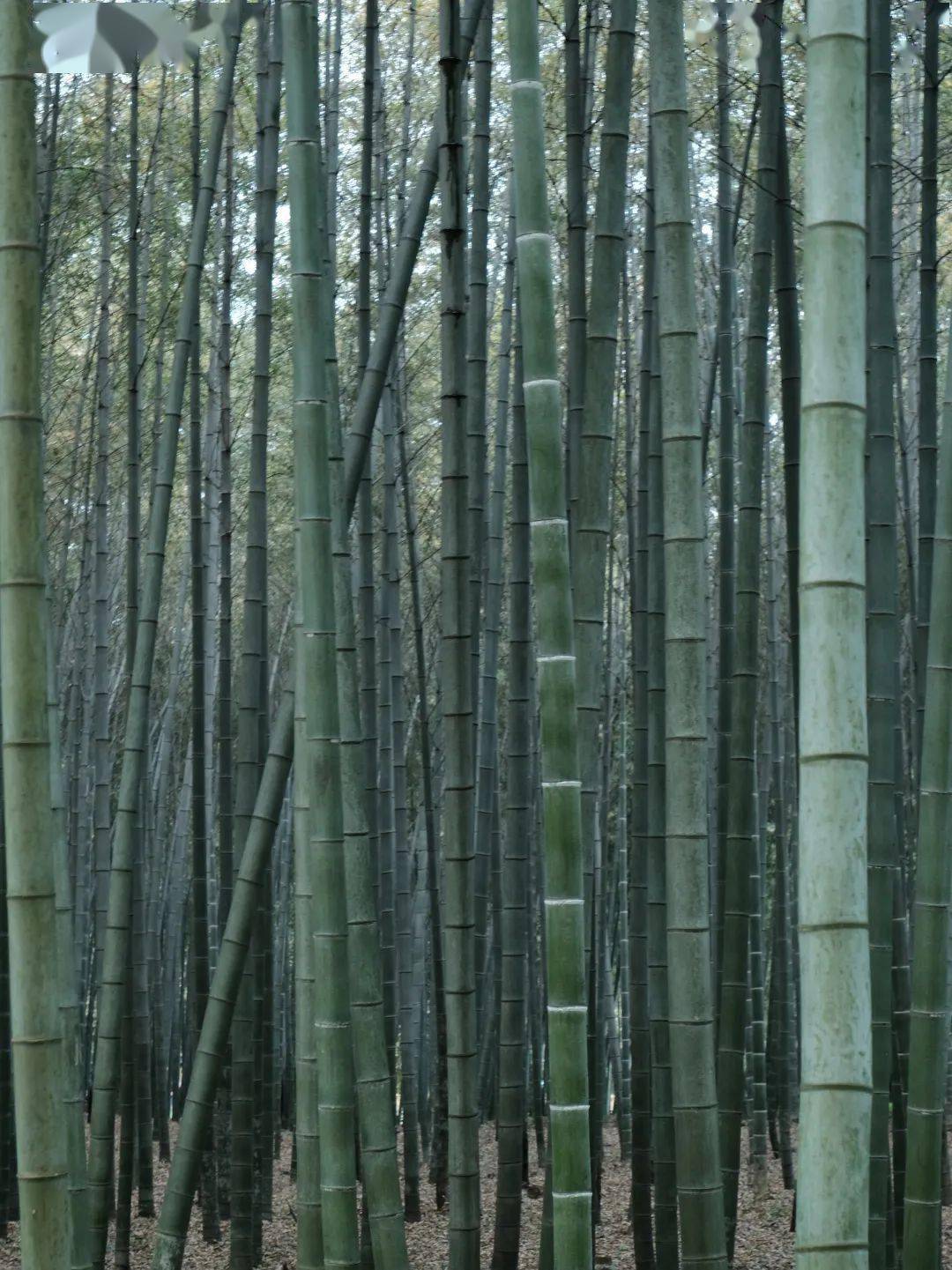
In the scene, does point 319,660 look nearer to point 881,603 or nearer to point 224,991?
point 224,991

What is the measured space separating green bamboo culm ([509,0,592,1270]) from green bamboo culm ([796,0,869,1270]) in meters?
0.50

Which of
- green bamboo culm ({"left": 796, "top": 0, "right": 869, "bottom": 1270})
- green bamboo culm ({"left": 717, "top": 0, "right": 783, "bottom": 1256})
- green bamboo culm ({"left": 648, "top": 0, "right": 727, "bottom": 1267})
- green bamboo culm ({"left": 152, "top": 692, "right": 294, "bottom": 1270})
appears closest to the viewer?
green bamboo culm ({"left": 796, "top": 0, "right": 869, "bottom": 1270})

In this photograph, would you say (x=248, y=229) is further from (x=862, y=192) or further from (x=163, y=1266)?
(x=862, y=192)

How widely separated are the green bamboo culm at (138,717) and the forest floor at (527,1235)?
1455 millimetres

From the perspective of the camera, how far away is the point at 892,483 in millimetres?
2742

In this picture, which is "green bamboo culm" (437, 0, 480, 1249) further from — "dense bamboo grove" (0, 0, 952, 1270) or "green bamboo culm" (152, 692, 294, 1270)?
"green bamboo culm" (152, 692, 294, 1270)

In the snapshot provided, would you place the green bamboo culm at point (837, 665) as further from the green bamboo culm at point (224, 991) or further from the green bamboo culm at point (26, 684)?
the green bamboo culm at point (224, 991)

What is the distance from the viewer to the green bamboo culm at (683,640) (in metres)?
1.90

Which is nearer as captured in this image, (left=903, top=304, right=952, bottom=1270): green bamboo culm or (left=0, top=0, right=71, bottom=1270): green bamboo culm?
(left=0, top=0, right=71, bottom=1270): green bamboo culm

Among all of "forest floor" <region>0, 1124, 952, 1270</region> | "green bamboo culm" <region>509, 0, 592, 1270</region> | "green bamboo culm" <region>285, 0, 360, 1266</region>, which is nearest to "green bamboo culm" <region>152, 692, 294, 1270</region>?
"green bamboo culm" <region>285, 0, 360, 1266</region>

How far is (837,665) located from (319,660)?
0.84m

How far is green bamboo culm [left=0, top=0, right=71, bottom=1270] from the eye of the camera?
137 centimetres

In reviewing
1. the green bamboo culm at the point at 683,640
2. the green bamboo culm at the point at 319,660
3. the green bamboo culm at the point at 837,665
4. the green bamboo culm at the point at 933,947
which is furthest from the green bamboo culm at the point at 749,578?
the green bamboo culm at the point at 837,665

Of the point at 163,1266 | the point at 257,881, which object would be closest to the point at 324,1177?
the point at 257,881
